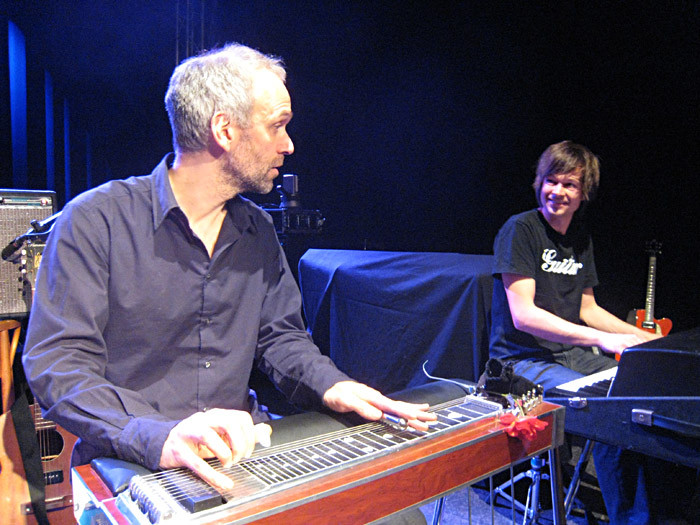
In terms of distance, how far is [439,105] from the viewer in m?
→ 5.22

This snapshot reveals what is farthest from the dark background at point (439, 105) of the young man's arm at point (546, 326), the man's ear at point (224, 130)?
the man's ear at point (224, 130)

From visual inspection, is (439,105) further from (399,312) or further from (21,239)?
(21,239)

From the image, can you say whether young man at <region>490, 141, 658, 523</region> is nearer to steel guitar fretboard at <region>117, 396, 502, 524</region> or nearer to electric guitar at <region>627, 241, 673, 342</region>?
electric guitar at <region>627, 241, 673, 342</region>

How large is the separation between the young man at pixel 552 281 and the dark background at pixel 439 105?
1.39 metres

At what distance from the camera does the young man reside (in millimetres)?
2328

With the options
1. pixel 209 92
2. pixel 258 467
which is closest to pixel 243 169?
pixel 209 92

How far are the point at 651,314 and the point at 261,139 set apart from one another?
9.03 ft

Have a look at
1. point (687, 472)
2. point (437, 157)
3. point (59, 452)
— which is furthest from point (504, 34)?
point (59, 452)

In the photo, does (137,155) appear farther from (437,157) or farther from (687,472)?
(687,472)

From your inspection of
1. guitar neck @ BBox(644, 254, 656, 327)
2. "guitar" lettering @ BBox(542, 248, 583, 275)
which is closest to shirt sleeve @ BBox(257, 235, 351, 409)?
"guitar" lettering @ BBox(542, 248, 583, 275)

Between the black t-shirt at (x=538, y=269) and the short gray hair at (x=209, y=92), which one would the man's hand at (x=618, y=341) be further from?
the short gray hair at (x=209, y=92)

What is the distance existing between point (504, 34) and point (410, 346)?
2.87m

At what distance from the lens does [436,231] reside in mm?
5430

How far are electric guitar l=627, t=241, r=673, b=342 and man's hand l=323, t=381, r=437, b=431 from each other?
2.54 meters
